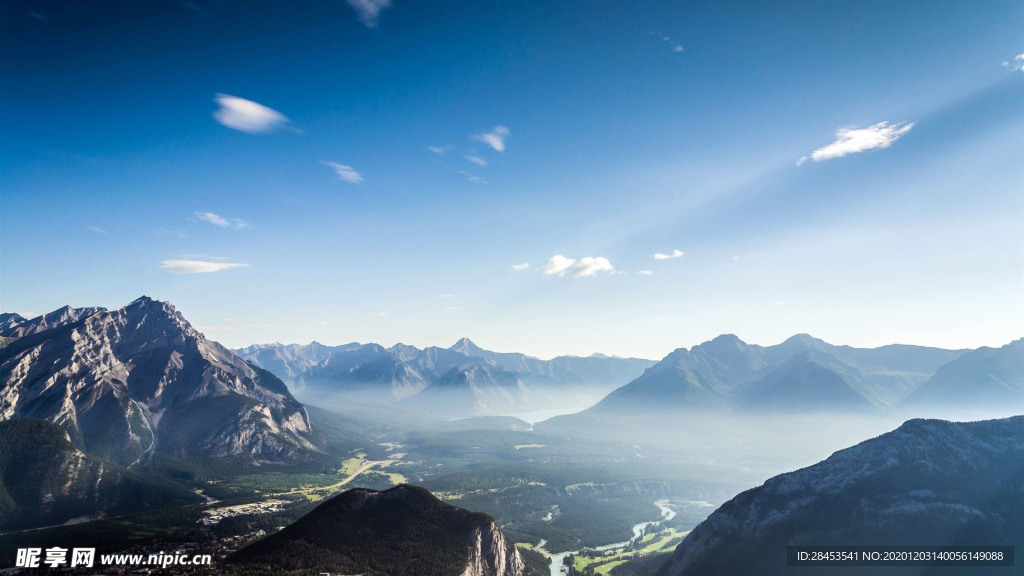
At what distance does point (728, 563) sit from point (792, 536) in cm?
2342

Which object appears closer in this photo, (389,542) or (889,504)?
(889,504)

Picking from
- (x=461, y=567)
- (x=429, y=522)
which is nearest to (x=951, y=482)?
(x=461, y=567)

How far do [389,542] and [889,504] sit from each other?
16865 cm

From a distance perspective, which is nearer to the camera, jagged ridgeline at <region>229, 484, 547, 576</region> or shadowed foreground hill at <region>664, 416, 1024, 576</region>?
shadowed foreground hill at <region>664, 416, 1024, 576</region>

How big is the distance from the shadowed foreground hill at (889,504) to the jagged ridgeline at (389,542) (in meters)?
76.7

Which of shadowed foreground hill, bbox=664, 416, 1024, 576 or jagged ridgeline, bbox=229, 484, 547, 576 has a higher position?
shadowed foreground hill, bbox=664, 416, 1024, 576

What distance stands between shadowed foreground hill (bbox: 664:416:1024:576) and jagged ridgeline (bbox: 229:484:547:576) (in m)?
76.7

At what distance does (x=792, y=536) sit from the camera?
16038 centimetres

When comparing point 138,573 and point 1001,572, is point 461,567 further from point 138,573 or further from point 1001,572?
point 1001,572

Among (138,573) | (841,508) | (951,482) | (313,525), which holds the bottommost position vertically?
(138,573)

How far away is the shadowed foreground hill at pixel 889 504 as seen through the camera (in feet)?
470

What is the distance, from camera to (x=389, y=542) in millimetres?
167625

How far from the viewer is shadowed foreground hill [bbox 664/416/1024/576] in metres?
143

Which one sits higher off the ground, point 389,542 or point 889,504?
point 889,504
